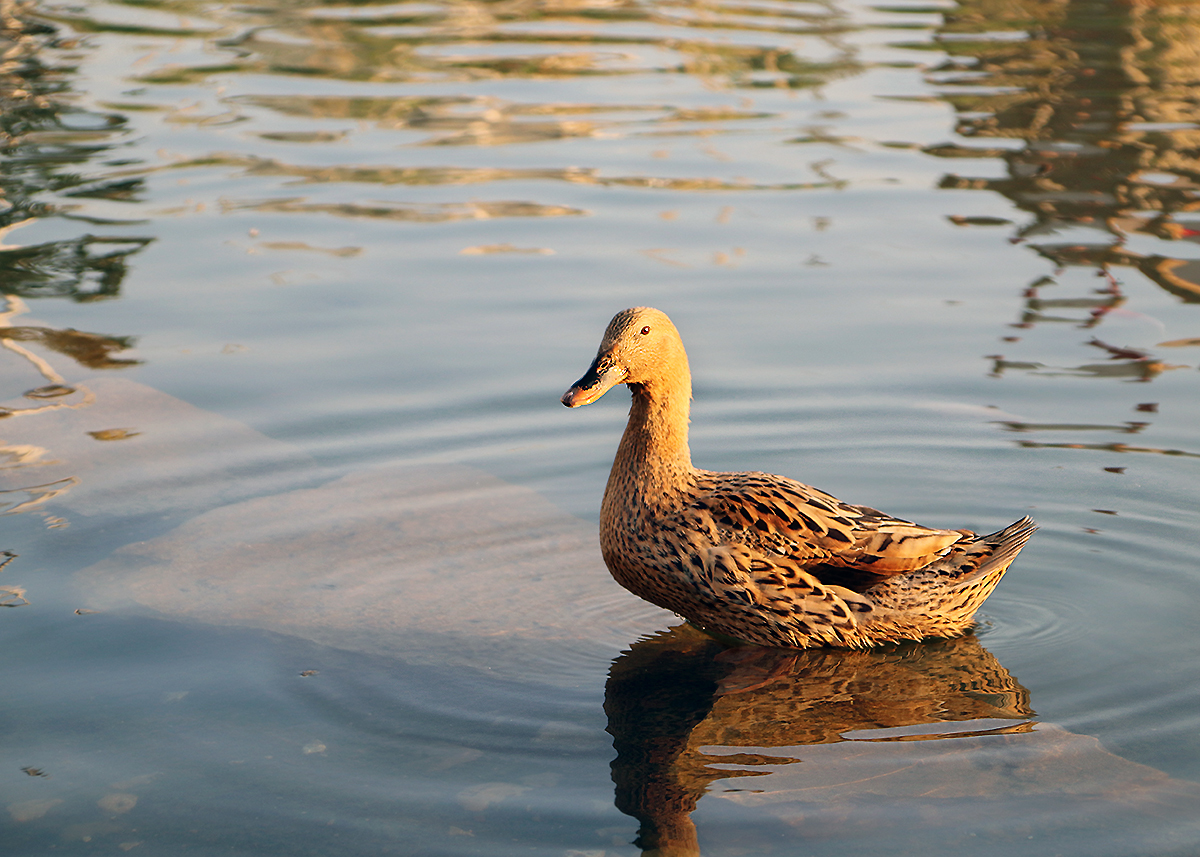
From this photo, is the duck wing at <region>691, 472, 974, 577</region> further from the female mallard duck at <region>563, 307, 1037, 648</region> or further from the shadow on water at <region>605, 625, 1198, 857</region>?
the shadow on water at <region>605, 625, 1198, 857</region>

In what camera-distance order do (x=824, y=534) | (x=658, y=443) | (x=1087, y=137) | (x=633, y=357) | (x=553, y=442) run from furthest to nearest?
(x=1087, y=137)
(x=553, y=442)
(x=658, y=443)
(x=633, y=357)
(x=824, y=534)

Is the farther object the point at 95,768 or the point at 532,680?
the point at 532,680

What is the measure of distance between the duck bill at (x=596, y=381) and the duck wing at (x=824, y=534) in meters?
0.67

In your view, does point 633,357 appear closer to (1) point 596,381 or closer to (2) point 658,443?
(1) point 596,381

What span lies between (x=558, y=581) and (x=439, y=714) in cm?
131

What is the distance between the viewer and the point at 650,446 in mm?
5980

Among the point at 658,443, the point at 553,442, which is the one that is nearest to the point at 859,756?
the point at 658,443

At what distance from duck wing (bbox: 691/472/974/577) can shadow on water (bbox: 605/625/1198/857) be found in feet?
1.43

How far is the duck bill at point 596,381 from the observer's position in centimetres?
571

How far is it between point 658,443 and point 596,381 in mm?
455

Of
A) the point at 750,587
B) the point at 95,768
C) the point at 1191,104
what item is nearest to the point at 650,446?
the point at 750,587

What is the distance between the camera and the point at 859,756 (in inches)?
189

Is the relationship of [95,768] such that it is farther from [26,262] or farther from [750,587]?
[26,262]

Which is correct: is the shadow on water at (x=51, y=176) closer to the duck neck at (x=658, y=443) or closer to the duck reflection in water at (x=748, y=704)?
the duck neck at (x=658, y=443)
